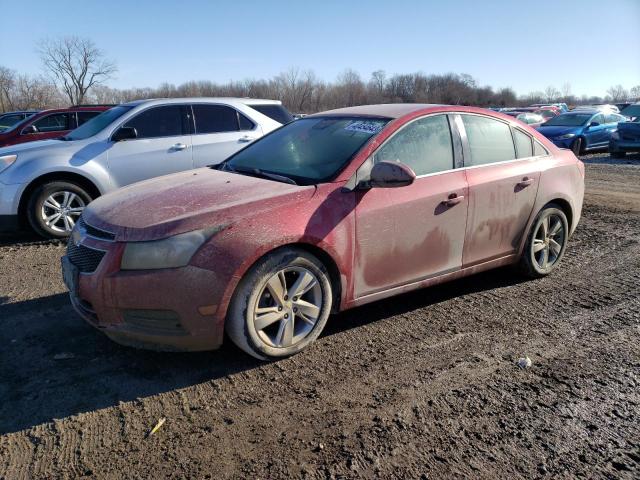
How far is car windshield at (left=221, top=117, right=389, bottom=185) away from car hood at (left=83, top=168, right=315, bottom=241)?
0.25m

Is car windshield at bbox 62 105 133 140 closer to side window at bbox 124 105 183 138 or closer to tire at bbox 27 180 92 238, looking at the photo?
side window at bbox 124 105 183 138

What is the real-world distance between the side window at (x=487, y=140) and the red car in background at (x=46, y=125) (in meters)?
8.91

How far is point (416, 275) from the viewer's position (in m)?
3.87

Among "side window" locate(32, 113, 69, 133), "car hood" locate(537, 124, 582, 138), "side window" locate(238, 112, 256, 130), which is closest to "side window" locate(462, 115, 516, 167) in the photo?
"side window" locate(238, 112, 256, 130)

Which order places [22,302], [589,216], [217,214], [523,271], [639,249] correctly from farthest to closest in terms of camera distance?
[589,216], [639,249], [523,271], [22,302], [217,214]

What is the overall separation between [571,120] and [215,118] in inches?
586

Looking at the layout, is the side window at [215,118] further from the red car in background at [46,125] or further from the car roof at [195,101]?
the red car in background at [46,125]

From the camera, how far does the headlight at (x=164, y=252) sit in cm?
294

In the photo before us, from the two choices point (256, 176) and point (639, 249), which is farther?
point (639, 249)

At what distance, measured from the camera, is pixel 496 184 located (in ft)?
13.8

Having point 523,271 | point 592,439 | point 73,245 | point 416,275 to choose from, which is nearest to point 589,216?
point 523,271

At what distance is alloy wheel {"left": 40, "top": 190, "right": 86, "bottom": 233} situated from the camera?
20.8 ft

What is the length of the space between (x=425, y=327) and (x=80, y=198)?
15.7 feet

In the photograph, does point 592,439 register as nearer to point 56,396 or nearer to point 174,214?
point 174,214
